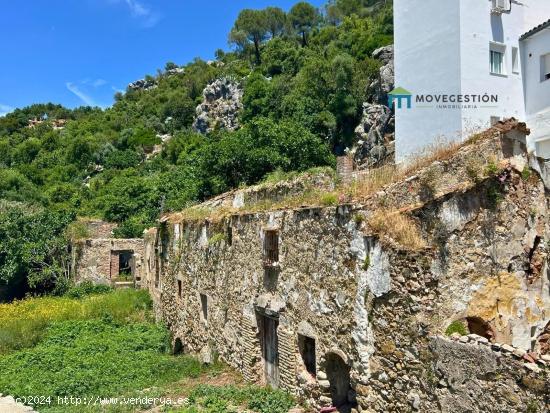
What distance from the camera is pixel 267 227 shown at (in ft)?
32.9

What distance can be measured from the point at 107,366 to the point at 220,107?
5406cm

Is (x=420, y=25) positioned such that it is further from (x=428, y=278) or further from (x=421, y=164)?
(x=428, y=278)

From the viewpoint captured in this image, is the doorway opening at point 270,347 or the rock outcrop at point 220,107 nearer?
the doorway opening at point 270,347

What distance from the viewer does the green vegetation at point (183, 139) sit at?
25.7 metres

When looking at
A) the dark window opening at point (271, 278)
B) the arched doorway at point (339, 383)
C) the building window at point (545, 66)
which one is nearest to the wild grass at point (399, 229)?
the arched doorway at point (339, 383)

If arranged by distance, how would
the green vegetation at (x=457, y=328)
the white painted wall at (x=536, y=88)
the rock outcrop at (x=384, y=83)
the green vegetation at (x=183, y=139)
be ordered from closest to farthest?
the green vegetation at (x=457, y=328) < the white painted wall at (x=536, y=88) < the green vegetation at (x=183, y=139) < the rock outcrop at (x=384, y=83)

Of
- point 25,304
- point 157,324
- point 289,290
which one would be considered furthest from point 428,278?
point 25,304

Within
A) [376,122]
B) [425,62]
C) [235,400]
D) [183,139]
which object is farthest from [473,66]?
[183,139]

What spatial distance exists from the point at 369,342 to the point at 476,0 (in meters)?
17.2

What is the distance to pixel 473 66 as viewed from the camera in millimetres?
19078

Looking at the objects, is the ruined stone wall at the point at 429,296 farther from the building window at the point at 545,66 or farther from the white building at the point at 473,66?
the building window at the point at 545,66

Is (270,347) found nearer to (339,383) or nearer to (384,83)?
(339,383)

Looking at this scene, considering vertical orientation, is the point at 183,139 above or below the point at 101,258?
above

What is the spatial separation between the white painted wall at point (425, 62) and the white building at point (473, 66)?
0.04 m
